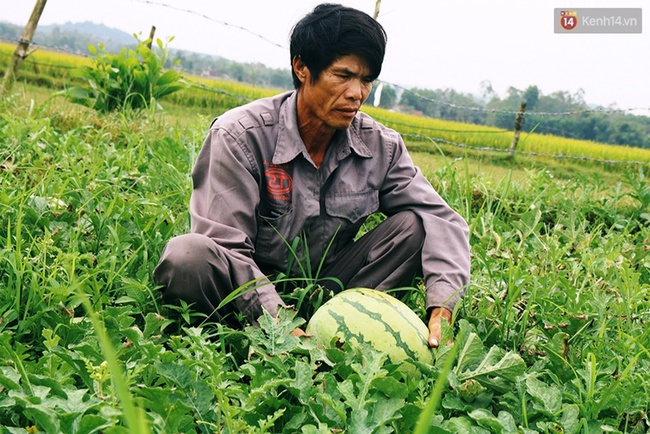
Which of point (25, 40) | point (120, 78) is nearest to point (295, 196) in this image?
point (120, 78)

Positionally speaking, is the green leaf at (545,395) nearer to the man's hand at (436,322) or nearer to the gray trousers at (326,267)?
the man's hand at (436,322)

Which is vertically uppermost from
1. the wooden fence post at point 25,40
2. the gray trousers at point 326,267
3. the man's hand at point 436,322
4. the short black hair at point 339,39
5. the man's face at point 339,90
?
the wooden fence post at point 25,40

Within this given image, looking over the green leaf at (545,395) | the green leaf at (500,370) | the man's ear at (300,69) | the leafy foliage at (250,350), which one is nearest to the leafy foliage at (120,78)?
the leafy foliage at (250,350)

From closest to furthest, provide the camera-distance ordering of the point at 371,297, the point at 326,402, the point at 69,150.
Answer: the point at 326,402
the point at 371,297
the point at 69,150

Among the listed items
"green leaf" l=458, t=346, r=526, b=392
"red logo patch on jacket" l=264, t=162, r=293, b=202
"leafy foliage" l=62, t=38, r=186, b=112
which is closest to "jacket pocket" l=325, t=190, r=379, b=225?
"red logo patch on jacket" l=264, t=162, r=293, b=202

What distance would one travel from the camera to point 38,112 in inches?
199

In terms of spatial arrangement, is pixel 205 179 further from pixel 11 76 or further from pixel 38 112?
pixel 11 76

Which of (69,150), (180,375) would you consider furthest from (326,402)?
(69,150)

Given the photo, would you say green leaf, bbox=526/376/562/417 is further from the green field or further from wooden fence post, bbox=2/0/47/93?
wooden fence post, bbox=2/0/47/93

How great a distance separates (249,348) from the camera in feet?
7.55

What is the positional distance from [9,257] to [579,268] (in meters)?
2.48

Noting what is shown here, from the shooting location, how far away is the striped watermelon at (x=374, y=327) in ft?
7.53

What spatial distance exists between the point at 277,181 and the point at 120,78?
3.57 meters

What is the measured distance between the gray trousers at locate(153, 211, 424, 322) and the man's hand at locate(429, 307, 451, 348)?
32 centimetres
